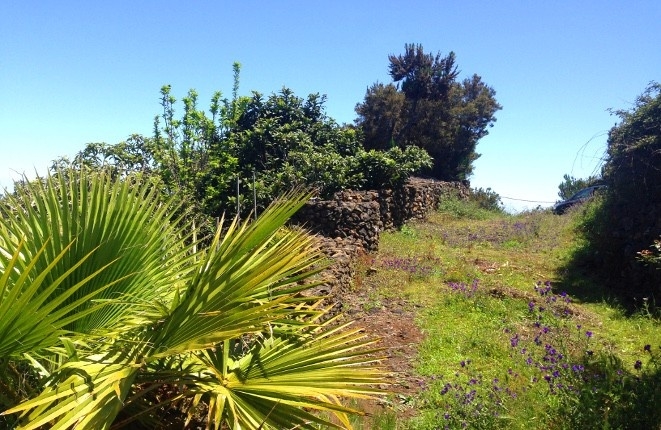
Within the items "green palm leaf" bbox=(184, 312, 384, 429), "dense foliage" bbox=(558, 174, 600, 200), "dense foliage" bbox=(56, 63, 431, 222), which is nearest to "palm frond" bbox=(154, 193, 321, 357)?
"green palm leaf" bbox=(184, 312, 384, 429)

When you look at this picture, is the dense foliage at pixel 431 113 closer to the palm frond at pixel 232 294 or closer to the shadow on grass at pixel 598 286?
the shadow on grass at pixel 598 286

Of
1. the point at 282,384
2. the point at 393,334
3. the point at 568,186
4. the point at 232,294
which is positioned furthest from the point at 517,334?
the point at 568,186

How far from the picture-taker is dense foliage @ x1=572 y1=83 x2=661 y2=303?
939 centimetres

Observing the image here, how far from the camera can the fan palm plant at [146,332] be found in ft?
6.33

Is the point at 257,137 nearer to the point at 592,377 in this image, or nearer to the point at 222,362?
the point at 592,377

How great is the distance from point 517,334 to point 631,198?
5.26 metres

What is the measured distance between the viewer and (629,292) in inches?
352

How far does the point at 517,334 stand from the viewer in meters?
6.41

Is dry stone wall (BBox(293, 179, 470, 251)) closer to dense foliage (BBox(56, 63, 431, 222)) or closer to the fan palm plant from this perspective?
dense foliage (BBox(56, 63, 431, 222))

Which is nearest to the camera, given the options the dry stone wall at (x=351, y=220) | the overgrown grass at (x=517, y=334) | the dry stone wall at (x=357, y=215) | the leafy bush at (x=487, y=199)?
the overgrown grass at (x=517, y=334)

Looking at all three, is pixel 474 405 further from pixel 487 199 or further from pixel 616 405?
pixel 487 199

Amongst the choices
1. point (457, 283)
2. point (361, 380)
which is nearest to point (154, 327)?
point (361, 380)

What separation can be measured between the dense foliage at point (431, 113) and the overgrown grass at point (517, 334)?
8698mm

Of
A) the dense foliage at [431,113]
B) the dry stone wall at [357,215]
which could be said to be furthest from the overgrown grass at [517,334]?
the dense foliage at [431,113]
